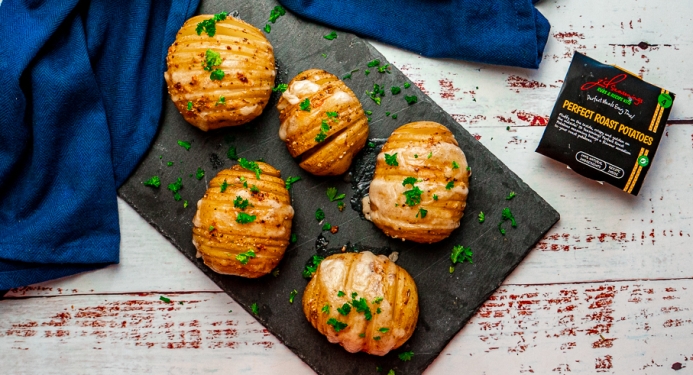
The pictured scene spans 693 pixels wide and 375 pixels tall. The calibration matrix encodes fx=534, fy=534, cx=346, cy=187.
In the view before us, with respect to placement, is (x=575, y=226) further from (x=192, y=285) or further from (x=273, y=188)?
(x=192, y=285)

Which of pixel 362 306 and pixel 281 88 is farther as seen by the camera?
pixel 281 88

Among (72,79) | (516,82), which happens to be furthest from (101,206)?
(516,82)

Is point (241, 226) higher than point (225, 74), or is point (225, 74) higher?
point (225, 74)

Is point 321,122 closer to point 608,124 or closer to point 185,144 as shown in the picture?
point 185,144

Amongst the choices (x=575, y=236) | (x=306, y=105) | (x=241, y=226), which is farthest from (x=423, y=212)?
(x=575, y=236)

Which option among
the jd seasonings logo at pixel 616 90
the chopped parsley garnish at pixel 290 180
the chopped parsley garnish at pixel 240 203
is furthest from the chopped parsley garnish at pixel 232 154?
the jd seasonings logo at pixel 616 90
